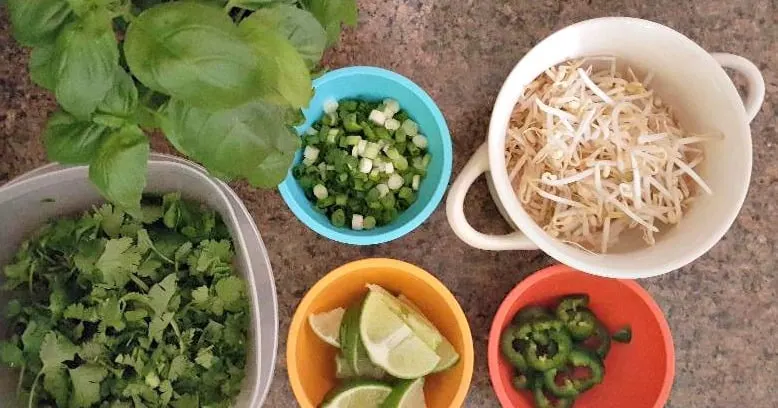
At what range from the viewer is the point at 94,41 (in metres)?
0.63

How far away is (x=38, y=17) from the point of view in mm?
647

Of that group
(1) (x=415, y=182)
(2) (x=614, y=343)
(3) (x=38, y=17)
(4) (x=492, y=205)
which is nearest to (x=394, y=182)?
(1) (x=415, y=182)

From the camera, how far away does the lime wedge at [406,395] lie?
3.04ft

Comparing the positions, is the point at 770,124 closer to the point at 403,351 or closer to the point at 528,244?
the point at 528,244

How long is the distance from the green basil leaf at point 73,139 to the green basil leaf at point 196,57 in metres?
0.13

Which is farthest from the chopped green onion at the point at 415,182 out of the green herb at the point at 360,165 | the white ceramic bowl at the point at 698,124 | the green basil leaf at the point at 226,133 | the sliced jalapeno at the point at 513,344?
the green basil leaf at the point at 226,133

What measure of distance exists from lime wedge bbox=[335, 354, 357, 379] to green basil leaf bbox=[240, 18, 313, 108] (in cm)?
39

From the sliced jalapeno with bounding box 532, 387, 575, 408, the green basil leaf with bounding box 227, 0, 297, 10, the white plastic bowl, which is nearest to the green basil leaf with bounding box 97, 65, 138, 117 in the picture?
the green basil leaf with bounding box 227, 0, 297, 10

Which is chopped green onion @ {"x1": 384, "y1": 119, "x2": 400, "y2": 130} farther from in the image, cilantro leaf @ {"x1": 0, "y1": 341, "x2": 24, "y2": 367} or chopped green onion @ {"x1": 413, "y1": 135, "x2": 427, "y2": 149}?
cilantro leaf @ {"x1": 0, "y1": 341, "x2": 24, "y2": 367}

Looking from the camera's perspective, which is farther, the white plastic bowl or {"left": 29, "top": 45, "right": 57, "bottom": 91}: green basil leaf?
the white plastic bowl

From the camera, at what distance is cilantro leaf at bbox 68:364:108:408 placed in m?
0.88

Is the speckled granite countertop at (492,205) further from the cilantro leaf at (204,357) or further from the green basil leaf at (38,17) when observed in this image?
the green basil leaf at (38,17)

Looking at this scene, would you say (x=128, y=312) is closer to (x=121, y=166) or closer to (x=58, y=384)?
(x=58, y=384)

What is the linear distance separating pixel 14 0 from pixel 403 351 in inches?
20.7
